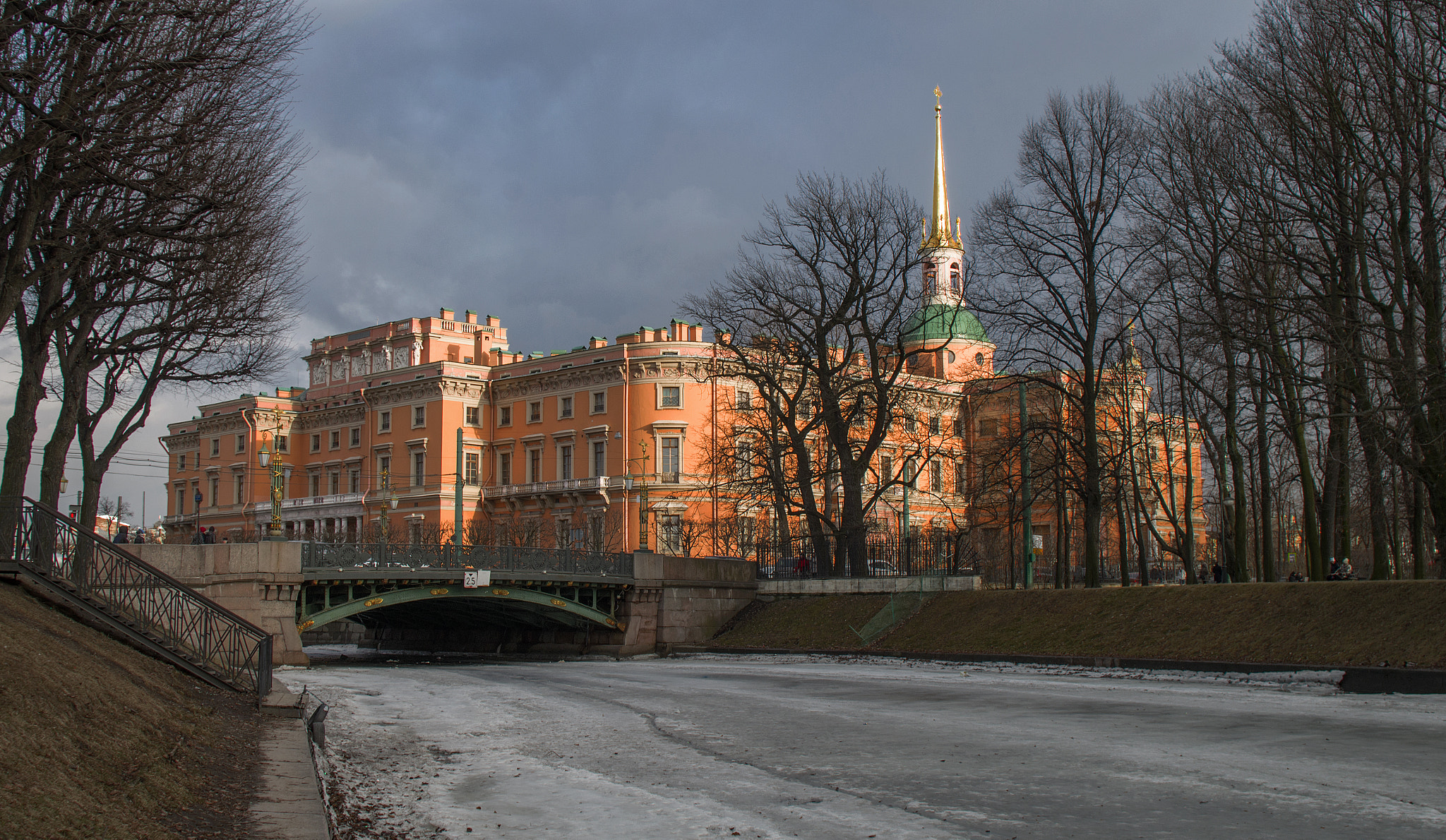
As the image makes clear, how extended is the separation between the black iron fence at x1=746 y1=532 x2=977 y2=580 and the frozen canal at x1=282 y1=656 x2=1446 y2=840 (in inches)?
679

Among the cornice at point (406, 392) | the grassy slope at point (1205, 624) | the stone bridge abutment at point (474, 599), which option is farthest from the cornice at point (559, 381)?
the grassy slope at point (1205, 624)

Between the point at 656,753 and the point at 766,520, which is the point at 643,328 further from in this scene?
the point at 656,753

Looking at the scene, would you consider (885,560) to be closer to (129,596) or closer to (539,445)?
(129,596)

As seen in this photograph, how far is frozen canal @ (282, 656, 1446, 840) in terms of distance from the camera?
388 inches

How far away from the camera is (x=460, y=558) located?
37750 mm

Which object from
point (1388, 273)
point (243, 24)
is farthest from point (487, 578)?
point (1388, 273)

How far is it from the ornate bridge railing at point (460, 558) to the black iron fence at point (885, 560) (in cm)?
634

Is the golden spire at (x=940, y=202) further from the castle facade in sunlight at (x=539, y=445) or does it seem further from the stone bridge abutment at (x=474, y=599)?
the stone bridge abutment at (x=474, y=599)

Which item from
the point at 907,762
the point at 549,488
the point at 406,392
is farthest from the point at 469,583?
the point at 406,392

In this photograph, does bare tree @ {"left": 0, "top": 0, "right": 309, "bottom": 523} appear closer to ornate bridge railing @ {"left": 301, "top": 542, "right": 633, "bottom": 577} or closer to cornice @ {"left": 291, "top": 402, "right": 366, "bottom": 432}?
ornate bridge railing @ {"left": 301, "top": 542, "right": 633, "bottom": 577}

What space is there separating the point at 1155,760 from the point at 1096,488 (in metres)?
21.2

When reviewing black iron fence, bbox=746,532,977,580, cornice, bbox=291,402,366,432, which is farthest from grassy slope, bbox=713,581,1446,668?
cornice, bbox=291,402,366,432

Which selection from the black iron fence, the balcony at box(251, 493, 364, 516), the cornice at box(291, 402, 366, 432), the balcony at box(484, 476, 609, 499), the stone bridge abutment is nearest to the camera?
the stone bridge abutment

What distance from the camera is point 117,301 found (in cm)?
2206
